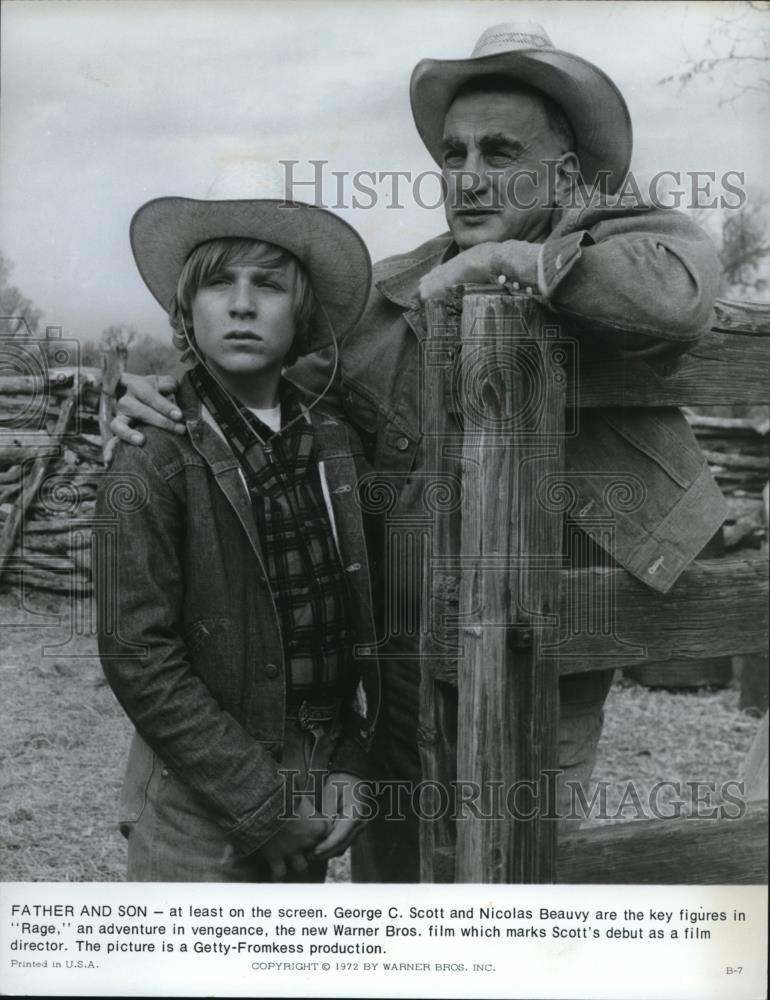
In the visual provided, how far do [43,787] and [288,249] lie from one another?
1644 mm

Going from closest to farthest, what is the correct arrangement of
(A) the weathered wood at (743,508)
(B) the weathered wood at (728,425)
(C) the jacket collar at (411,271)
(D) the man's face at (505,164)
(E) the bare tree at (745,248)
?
1. (D) the man's face at (505,164)
2. (C) the jacket collar at (411,271)
3. (E) the bare tree at (745,248)
4. (A) the weathered wood at (743,508)
5. (B) the weathered wood at (728,425)

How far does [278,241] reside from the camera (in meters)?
3.17

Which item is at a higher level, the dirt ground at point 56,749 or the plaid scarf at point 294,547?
the plaid scarf at point 294,547

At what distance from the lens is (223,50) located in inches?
132

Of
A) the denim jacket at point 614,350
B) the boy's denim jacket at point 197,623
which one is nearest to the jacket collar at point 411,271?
the denim jacket at point 614,350

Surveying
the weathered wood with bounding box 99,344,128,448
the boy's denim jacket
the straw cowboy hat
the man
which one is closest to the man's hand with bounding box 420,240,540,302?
the man

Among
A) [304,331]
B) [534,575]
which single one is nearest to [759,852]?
[534,575]

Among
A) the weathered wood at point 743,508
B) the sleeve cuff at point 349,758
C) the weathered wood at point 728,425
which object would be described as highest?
the weathered wood at point 728,425

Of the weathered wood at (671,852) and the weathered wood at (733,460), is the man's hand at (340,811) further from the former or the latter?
the weathered wood at (733,460)

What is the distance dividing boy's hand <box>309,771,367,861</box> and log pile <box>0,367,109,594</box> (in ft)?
2.80

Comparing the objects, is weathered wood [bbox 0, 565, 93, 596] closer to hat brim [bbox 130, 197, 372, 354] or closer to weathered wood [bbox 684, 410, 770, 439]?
hat brim [bbox 130, 197, 372, 354]

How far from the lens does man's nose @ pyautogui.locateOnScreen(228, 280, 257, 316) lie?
10.3 ft

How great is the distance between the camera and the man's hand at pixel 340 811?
3.30m
